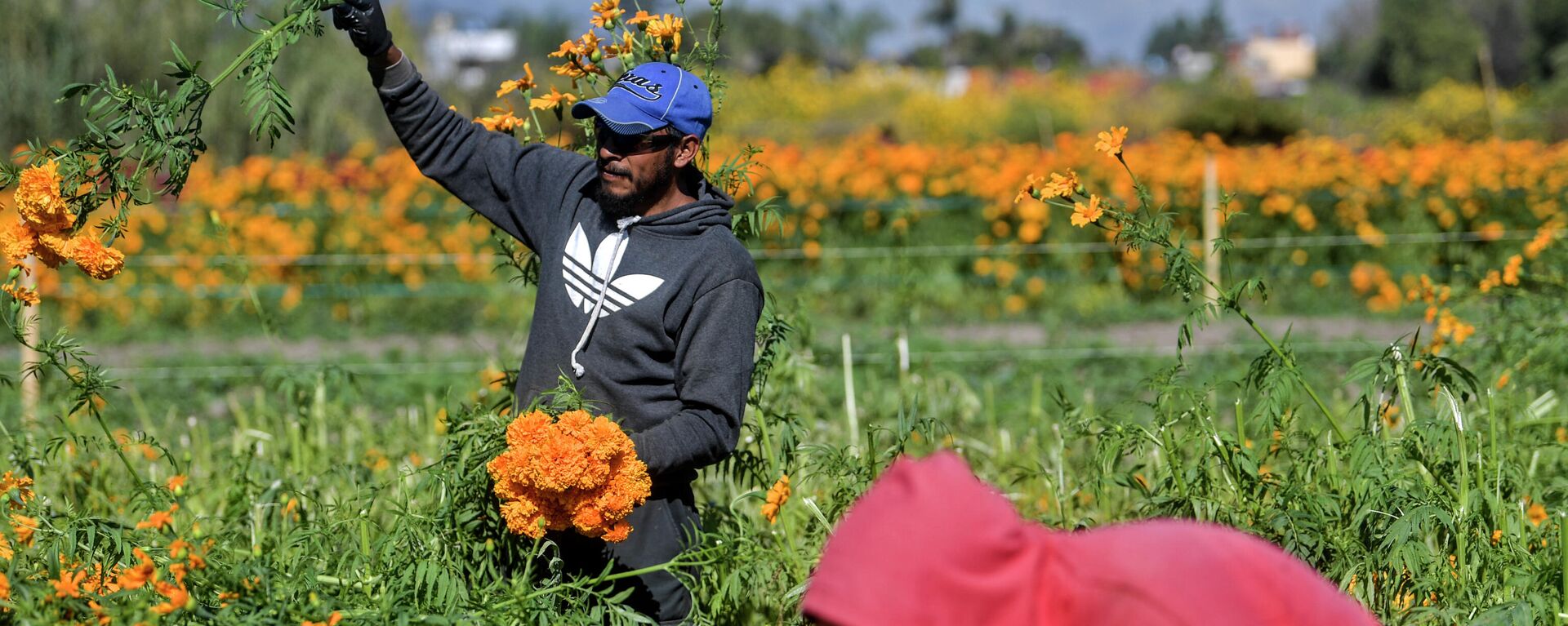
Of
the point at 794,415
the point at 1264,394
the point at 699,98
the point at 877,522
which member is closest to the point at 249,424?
the point at 794,415

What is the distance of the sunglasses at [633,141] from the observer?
2602mm

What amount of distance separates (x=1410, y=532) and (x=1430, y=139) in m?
17.9

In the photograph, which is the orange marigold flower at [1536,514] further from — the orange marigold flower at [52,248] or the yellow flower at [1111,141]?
the orange marigold flower at [52,248]

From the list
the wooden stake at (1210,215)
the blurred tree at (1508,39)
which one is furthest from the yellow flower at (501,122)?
the blurred tree at (1508,39)

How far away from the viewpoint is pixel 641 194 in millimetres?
2658

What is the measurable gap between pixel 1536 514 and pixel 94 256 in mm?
3374

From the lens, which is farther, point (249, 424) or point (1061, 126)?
point (1061, 126)

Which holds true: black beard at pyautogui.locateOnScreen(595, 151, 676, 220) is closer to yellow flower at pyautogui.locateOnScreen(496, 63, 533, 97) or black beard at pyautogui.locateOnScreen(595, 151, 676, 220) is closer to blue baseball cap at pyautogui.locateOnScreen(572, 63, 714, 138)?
blue baseball cap at pyautogui.locateOnScreen(572, 63, 714, 138)

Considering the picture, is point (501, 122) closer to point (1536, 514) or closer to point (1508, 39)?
point (1536, 514)

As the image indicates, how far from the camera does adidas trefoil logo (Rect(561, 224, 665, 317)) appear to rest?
264cm

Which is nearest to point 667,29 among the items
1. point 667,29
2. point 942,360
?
point 667,29

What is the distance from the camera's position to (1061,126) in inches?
866

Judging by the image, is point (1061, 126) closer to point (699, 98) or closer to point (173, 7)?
point (173, 7)

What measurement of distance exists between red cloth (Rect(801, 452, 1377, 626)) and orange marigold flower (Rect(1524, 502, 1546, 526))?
7.29 feet
